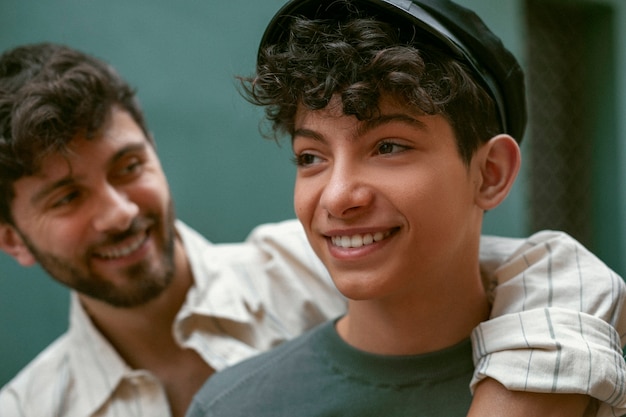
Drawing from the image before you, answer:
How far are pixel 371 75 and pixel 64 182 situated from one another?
0.87 meters

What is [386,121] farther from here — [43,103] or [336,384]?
[43,103]

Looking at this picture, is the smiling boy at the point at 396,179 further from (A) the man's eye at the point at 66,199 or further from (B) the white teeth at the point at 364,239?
(A) the man's eye at the point at 66,199

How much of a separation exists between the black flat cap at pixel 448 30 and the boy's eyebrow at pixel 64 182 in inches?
25.3

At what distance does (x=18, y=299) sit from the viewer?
7.16 feet

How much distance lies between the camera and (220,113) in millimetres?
2412

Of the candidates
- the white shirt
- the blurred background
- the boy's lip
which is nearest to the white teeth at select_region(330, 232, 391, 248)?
the boy's lip

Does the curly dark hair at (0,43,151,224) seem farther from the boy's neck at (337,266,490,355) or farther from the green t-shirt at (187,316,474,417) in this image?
the boy's neck at (337,266,490,355)

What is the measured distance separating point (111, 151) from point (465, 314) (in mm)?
897

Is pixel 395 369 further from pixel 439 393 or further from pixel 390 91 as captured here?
pixel 390 91

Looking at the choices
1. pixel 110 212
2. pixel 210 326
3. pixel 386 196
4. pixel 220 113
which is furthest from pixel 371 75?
pixel 220 113

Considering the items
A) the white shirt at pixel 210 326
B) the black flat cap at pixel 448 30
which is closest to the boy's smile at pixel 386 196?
the black flat cap at pixel 448 30

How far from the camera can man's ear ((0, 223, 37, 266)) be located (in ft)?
5.75

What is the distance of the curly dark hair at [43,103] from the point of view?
4.93 feet

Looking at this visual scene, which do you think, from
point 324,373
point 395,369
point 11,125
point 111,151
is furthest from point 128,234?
point 395,369
